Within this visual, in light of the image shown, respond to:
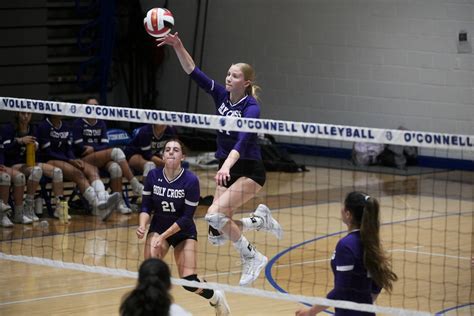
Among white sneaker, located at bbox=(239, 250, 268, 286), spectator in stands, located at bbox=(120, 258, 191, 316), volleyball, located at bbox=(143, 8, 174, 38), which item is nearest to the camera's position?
spectator in stands, located at bbox=(120, 258, 191, 316)

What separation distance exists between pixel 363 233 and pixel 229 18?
1361 centimetres

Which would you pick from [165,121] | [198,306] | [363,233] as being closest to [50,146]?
[198,306]

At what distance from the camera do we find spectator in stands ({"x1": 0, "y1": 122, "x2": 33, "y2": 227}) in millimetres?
13484

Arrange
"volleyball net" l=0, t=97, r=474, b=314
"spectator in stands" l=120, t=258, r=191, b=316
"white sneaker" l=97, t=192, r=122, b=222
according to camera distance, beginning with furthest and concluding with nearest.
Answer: "white sneaker" l=97, t=192, r=122, b=222
"volleyball net" l=0, t=97, r=474, b=314
"spectator in stands" l=120, t=258, r=191, b=316

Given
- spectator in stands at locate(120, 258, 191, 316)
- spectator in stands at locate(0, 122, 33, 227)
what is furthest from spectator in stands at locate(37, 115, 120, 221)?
spectator in stands at locate(120, 258, 191, 316)

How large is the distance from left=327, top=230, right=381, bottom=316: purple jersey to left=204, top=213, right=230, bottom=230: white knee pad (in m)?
2.63

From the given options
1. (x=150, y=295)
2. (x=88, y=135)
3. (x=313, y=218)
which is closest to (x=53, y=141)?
(x=88, y=135)

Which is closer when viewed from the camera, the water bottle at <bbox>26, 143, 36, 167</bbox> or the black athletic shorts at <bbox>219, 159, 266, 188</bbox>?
the black athletic shorts at <bbox>219, 159, 266, 188</bbox>

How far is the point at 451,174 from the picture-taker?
17469 millimetres

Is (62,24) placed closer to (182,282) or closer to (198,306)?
(198,306)

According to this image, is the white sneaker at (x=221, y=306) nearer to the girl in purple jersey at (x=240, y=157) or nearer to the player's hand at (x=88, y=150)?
the girl in purple jersey at (x=240, y=157)

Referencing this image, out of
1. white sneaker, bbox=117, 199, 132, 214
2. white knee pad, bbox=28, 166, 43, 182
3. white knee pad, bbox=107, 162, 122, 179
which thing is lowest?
white sneaker, bbox=117, 199, 132, 214

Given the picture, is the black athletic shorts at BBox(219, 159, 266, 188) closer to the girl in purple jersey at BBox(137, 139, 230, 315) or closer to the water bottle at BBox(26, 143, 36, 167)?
the girl in purple jersey at BBox(137, 139, 230, 315)

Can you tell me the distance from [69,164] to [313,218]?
3297 mm
